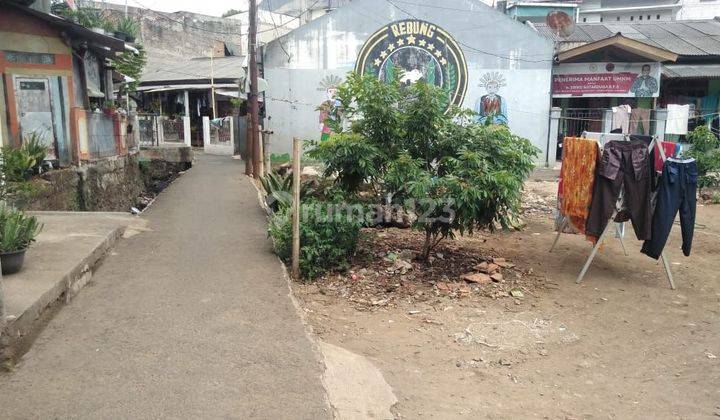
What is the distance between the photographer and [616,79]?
1931 centimetres

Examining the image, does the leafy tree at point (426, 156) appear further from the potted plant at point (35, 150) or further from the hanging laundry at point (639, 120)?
the hanging laundry at point (639, 120)

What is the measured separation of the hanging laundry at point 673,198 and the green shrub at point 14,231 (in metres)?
7.04

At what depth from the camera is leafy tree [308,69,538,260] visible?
257 inches

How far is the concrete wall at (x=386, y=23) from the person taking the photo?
19.1m

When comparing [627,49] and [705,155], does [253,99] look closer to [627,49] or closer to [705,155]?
[705,155]

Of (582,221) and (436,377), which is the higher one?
(582,221)

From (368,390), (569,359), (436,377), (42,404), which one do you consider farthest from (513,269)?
(42,404)

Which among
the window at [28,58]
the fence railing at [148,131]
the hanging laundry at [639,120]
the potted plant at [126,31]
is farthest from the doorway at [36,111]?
A: the hanging laundry at [639,120]

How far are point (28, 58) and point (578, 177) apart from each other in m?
11.0

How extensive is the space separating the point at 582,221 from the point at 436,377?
3869 millimetres

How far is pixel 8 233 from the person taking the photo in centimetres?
482

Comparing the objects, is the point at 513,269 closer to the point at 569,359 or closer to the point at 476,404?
the point at 569,359

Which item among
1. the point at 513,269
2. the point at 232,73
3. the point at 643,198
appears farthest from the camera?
the point at 232,73

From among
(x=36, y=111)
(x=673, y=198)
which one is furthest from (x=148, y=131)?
(x=673, y=198)
